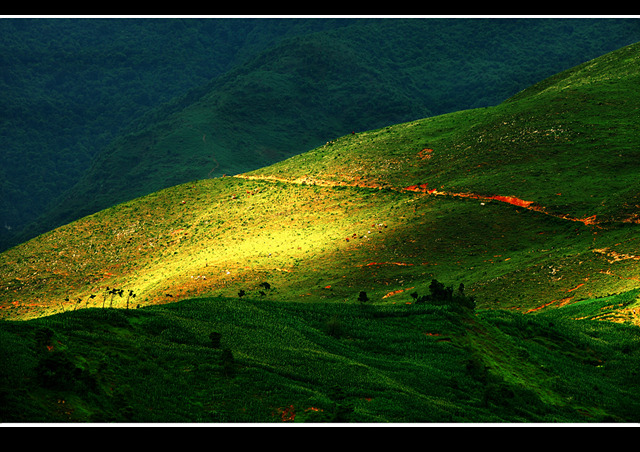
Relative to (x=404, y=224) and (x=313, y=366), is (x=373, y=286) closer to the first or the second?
(x=404, y=224)

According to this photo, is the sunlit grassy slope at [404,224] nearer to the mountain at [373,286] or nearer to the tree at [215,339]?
the mountain at [373,286]

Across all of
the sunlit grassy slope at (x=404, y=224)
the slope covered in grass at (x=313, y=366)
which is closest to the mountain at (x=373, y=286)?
the slope covered in grass at (x=313, y=366)

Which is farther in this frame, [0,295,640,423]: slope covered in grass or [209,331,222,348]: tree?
[209,331,222,348]: tree

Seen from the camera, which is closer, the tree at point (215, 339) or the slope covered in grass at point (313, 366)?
the slope covered in grass at point (313, 366)

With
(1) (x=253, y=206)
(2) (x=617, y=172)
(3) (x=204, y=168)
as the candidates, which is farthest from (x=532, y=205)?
(3) (x=204, y=168)

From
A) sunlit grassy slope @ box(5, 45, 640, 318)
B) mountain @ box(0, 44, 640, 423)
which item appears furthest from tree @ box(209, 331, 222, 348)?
sunlit grassy slope @ box(5, 45, 640, 318)

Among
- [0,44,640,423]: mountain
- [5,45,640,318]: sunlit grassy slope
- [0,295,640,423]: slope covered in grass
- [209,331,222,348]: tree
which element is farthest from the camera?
[5,45,640,318]: sunlit grassy slope

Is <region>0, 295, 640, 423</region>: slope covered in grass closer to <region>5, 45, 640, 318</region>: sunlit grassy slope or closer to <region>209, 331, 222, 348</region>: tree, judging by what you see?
<region>209, 331, 222, 348</region>: tree

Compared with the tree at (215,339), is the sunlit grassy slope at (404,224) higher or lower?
higher
